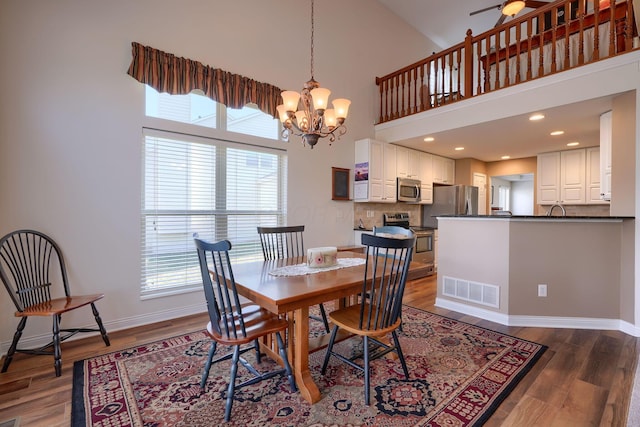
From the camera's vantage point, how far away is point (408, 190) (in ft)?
17.7

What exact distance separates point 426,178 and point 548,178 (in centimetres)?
210

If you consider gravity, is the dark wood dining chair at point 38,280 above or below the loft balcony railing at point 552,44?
below

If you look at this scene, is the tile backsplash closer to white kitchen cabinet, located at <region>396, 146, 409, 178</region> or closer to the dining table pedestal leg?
white kitchen cabinet, located at <region>396, 146, 409, 178</region>

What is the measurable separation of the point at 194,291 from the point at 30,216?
5.25 feet

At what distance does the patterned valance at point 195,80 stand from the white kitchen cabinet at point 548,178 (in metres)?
4.96

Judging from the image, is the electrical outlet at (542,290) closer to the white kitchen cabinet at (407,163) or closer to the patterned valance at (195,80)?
the white kitchen cabinet at (407,163)

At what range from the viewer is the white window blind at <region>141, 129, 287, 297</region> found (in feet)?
10.2

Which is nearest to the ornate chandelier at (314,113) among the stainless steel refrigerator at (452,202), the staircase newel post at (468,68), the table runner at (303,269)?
the table runner at (303,269)

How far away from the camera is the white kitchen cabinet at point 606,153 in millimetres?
3350

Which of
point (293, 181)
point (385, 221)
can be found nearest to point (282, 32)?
point (293, 181)

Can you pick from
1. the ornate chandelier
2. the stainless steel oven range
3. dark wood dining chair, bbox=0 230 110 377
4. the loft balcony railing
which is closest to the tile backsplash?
the stainless steel oven range

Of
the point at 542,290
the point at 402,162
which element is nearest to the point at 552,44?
the point at 402,162

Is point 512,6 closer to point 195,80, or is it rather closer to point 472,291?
point 472,291

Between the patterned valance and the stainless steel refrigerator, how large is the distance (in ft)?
12.4
